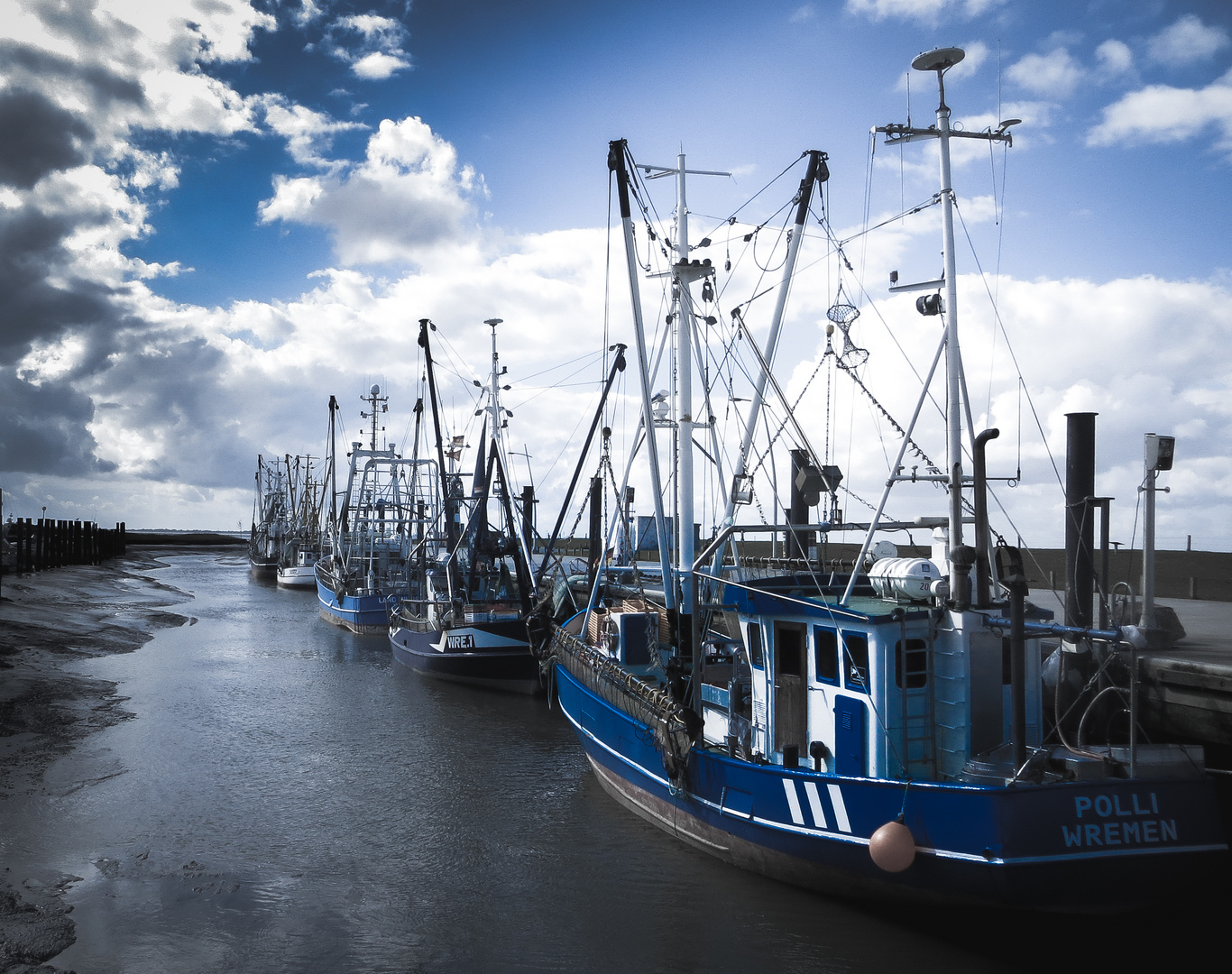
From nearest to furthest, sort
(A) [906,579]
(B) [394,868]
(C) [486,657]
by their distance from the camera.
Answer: (A) [906,579]
(B) [394,868]
(C) [486,657]

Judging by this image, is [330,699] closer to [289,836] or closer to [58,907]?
[289,836]

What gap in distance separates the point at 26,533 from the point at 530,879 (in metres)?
59.7

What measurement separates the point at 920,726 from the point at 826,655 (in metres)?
1.52

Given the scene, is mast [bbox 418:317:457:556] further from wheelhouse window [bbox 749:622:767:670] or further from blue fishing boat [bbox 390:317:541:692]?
wheelhouse window [bbox 749:622:767:670]

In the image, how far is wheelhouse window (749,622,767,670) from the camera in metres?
12.4

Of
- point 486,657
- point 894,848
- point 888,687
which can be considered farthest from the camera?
point 486,657

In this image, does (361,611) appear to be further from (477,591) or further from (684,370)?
(684,370)

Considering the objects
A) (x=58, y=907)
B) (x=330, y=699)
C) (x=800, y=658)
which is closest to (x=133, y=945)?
(x=58, y=907)

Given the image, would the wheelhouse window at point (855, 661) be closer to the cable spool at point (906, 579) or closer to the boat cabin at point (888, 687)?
the boat cabin at point (888, 687)

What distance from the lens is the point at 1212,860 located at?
876 centimetres

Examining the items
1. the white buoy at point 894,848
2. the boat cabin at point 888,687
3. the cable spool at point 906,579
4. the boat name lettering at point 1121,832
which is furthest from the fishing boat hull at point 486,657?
the boat name lettering at point 1121,832

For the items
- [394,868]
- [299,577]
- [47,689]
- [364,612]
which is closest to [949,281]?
[394,868]

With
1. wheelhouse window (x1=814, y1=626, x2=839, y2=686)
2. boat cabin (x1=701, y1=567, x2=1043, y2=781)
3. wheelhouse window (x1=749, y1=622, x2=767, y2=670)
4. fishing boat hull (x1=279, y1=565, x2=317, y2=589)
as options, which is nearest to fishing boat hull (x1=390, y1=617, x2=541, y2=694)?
wheelhouse window (x1=749, y1=622, x2=767, y2=670)

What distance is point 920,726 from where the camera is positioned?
10.6 m
